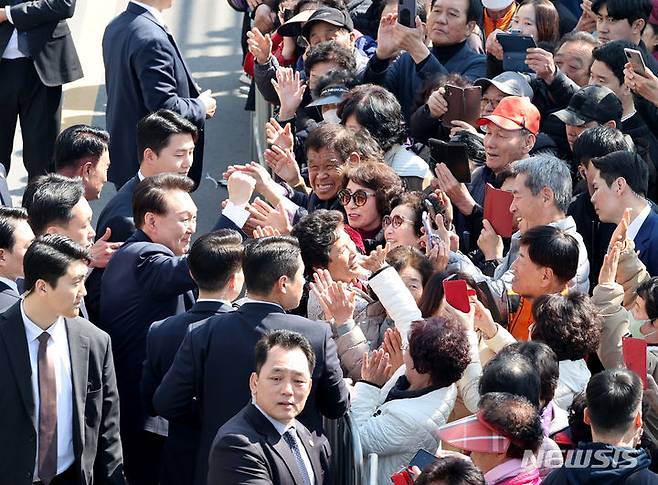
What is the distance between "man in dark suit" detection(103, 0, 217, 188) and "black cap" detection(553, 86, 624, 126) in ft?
7.58

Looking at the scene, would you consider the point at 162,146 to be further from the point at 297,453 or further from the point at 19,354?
the point at 297,453

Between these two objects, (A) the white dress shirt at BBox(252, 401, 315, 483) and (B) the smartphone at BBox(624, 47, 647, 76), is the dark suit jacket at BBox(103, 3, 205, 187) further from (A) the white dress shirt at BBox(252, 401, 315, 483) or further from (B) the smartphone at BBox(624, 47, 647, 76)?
(A) the white dress shirt at BBox(252, 401, 315, 483)

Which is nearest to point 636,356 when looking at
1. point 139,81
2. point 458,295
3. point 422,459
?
point 458,295

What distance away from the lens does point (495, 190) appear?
20.7 ft

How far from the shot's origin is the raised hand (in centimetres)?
816

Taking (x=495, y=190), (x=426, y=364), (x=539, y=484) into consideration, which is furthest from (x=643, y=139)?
(x=539, y=484)

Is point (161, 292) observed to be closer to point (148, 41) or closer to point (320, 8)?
point (148, 41)

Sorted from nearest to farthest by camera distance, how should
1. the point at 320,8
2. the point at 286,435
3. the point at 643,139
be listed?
the point at 286,435 → the point at 643,139 → the point at 320,8

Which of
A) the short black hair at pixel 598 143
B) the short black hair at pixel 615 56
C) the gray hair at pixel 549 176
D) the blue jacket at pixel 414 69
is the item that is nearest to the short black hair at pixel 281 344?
the gray hair at pixel 549 176

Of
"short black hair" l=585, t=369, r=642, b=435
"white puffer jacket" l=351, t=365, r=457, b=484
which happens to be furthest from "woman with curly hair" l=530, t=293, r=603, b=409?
"short black hair" l=585, t=369, r=642, b=435

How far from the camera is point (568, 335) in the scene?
5.00 metres

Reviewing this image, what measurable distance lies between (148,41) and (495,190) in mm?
2610

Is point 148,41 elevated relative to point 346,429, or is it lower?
elevated

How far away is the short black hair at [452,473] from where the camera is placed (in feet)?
13.0
